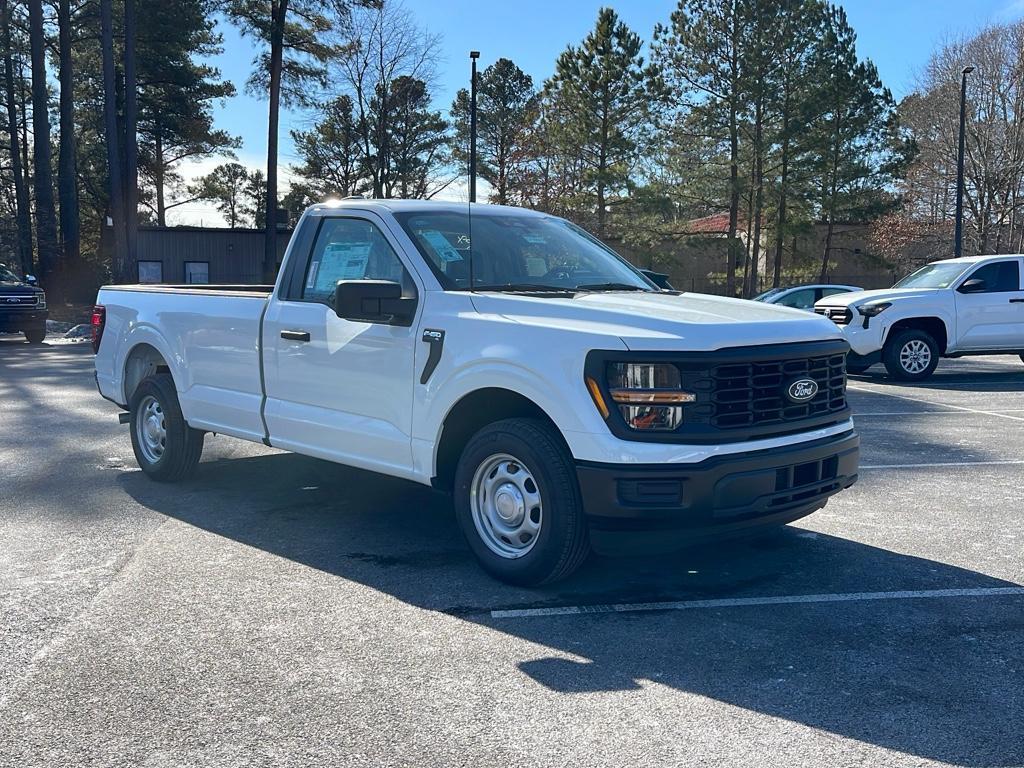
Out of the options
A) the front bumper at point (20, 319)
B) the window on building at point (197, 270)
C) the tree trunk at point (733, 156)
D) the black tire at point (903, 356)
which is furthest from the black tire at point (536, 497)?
the window on building at point (197, 270)

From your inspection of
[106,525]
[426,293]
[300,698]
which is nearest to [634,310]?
[426,293]

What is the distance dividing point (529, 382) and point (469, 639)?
125 cm

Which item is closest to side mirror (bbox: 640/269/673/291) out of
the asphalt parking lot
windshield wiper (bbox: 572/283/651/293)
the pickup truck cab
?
windshield wiper (bbox: 572/283/651/293)

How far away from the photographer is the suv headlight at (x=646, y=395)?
184 inches

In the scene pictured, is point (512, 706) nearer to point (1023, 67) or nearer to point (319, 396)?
point (319, 396)

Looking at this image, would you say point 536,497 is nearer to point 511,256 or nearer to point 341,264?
point 511,256

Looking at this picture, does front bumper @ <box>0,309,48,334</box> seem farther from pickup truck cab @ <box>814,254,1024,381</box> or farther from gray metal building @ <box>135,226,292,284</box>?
gray metal building @ <box>135,226,292,284</box>

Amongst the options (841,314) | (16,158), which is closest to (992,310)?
(841,314)

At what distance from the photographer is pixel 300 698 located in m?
3.82

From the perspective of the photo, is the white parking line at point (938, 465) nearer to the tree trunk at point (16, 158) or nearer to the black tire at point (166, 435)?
the black tire at point (166, 435)

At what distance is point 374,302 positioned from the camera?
5.50 meters

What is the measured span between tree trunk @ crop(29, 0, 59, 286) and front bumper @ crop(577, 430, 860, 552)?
34618 mm

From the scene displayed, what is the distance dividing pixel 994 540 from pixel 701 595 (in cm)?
215

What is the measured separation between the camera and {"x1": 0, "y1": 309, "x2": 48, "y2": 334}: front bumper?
23.1 m
